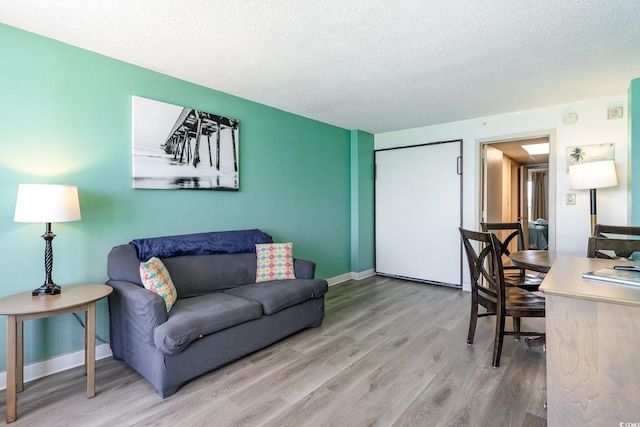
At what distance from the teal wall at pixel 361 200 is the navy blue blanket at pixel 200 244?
1899mm

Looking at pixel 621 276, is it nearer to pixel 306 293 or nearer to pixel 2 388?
pixel 306 293

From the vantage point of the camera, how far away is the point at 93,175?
2.40 m

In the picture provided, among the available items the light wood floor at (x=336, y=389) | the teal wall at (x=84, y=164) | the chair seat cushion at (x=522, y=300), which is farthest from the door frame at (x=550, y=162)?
the teal wall at (x=84, y=164)

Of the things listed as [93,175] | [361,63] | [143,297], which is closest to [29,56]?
[93,175]

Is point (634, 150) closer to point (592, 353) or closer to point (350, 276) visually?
point (592, 353)

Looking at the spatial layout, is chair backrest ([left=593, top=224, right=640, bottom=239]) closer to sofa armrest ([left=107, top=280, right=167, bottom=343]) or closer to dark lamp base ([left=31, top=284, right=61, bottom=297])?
sofa armrest ([left=107, top=280, right=167, bottom=343])

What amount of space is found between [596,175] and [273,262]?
3.25 m

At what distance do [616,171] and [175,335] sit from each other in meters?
4.31

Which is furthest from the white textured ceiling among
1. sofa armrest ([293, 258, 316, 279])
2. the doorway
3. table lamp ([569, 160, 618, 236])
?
sofa armrest ([293, 258, 316, 279])

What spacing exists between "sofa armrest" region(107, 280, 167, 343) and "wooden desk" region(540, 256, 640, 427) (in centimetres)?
204

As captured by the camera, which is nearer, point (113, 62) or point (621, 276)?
point (621, 276)

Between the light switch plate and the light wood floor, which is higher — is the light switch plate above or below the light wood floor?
above

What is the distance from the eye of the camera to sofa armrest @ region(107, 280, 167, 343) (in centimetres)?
195

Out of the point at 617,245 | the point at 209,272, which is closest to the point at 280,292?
the point at 209,272
